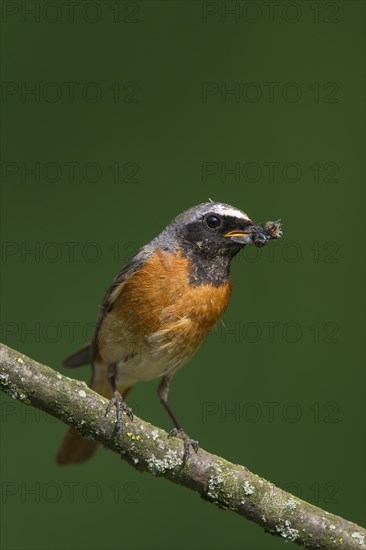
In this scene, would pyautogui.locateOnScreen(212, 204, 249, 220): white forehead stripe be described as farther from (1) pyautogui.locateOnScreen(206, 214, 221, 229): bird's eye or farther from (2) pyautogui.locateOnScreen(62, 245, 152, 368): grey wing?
(2) pyautogui.locateOnScreen(62, 245, 152, 368): grey wing

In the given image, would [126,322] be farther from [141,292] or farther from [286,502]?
[286,502]

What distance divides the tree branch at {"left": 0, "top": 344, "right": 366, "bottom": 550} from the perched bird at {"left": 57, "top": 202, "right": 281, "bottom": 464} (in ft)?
2.07

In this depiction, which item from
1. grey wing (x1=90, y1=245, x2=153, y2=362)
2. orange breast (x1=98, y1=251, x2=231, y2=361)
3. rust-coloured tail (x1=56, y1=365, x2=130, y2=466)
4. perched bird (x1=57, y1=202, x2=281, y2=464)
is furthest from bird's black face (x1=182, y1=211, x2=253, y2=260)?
rust-coloured tail (x1=56, y1=365, x2=130, y2=466)

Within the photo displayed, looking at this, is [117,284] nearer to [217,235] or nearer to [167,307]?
[167,307]

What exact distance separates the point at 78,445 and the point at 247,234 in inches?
67.4

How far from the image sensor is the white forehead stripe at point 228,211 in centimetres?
392

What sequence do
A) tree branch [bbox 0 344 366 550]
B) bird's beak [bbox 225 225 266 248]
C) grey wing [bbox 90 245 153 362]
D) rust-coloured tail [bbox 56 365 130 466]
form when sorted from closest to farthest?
tree branch [bbox 0 344 366 550], bird's beak [bbox 225 225 266 248], grey wing [bbox 90 245 153 362], rust-coloured tail [bbox 56 365 130 466]

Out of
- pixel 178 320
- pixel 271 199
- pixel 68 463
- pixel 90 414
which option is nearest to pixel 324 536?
pixel 90 414

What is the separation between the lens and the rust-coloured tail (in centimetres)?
471

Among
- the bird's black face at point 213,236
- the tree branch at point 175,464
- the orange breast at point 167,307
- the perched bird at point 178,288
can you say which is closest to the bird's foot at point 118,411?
the tree branch at point 175,464

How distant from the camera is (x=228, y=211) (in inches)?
155

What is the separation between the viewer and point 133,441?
3.13 m

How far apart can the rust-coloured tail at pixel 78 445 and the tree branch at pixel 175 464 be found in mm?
1537

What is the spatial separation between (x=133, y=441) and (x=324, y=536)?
791mm
